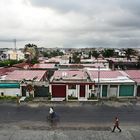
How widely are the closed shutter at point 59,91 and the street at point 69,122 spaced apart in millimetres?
3624

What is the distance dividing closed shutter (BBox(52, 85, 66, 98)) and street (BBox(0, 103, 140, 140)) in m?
3.62

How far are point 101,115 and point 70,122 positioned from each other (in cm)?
419

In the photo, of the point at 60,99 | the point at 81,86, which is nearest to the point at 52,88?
the point at 60,99

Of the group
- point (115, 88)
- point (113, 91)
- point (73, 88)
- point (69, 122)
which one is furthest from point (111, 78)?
point (69, 122)

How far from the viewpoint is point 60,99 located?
32.3m

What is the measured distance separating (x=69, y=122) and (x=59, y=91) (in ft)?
33.6

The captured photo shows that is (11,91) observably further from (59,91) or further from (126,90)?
(126,90)

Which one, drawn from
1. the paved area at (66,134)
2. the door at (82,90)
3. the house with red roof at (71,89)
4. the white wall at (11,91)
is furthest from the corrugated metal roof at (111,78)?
the paved area at (66,134)

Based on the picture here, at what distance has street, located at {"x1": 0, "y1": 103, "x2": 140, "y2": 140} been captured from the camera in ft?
64.6

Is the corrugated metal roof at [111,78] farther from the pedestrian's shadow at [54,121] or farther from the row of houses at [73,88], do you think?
the pedestrian's shadow at [54,121]

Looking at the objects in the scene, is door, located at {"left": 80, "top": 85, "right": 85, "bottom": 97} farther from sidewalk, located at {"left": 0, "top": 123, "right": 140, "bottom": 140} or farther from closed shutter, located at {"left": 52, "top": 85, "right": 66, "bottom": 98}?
sidewalk, located at {"left": 0, "top": 123, "right": 140, "bottom": 140}

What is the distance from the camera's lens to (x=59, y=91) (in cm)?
3306

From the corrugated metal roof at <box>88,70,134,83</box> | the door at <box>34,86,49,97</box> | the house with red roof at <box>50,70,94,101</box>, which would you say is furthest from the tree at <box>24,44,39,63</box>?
the house with red roof at <box>50,70,94,101</box>

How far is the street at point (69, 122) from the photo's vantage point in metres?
19.7
